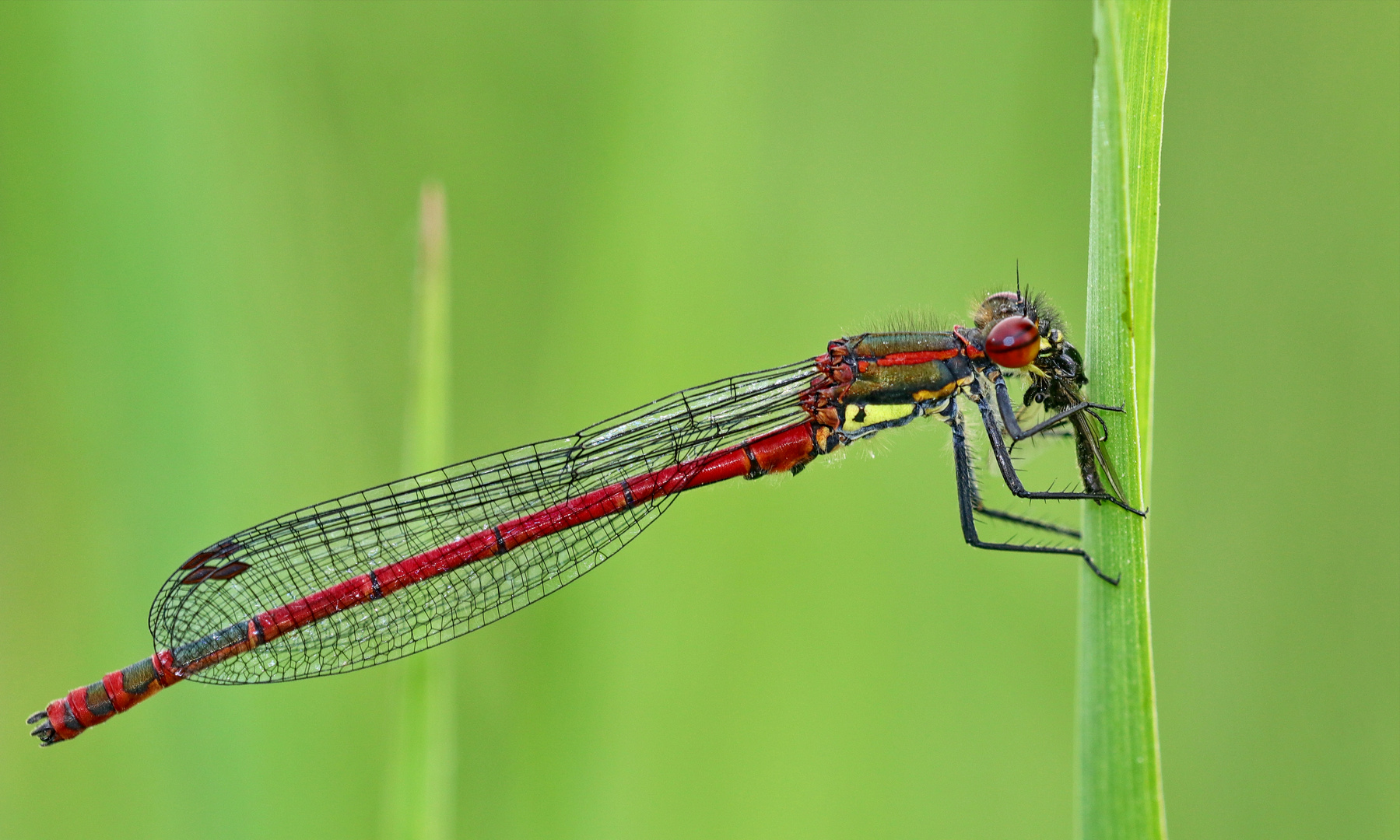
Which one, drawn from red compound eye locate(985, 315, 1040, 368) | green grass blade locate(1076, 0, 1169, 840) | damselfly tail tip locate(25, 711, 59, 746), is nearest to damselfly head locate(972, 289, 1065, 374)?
red compound eye locate(985, 315, 1040, 368)

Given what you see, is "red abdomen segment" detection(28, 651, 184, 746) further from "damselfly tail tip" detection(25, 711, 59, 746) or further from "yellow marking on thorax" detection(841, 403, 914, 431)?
"yellow marking on thorax" detection(841, 403, 914, 431)

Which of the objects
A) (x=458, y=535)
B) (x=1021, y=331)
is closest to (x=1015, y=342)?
(x=1021, y=331)

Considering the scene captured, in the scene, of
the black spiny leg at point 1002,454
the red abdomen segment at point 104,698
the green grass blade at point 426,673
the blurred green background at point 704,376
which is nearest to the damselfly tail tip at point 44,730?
the red abdomen segment at point 104,698

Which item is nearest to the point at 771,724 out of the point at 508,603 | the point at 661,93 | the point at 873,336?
the point at 508,603

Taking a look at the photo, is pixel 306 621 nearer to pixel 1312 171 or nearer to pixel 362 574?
pixel 362 574

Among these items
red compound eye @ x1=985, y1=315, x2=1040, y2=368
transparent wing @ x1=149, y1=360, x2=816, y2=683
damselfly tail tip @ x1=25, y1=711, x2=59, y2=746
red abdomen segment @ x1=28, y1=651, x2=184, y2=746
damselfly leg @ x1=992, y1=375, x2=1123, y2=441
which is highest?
red compound eye @ x1=985, y1=315, x2=1040, y2=368

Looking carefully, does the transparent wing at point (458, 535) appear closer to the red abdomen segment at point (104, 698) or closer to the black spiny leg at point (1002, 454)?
the red abdomen segment at point (104, 698)
